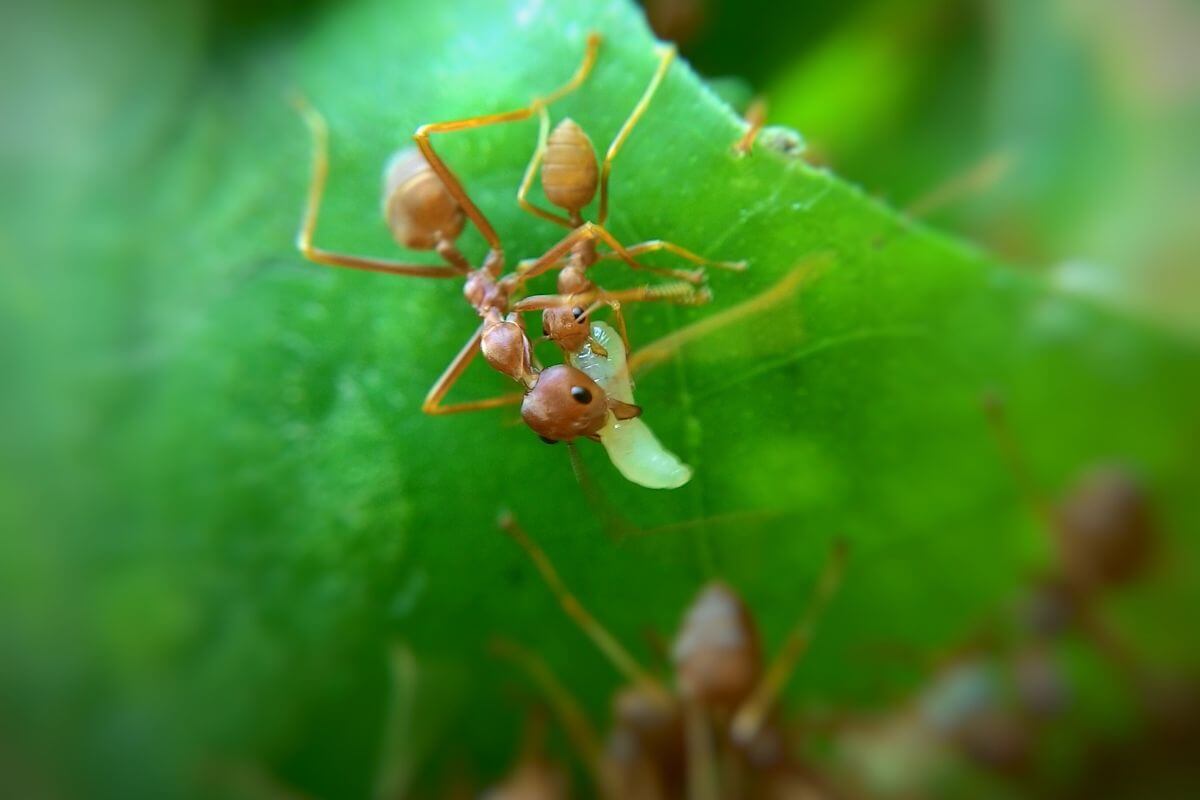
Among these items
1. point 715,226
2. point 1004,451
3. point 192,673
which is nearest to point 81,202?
point 192,673

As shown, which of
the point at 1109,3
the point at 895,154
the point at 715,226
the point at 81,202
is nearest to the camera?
the point at 715,226

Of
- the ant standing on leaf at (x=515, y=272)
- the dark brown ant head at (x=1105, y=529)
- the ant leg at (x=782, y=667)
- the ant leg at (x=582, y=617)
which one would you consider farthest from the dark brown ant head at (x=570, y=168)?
the dark brown ant head at (x=1105, y=529)

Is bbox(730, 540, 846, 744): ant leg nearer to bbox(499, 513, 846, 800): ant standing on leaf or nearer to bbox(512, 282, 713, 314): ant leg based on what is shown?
bbox(499, 513, 846, 800): ant standing on leaf

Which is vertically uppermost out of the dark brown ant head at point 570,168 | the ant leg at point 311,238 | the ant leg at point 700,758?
the dark brown ant head at point 570,168

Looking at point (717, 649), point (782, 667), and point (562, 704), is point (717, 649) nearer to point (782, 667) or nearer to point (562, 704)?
point (782, 667)

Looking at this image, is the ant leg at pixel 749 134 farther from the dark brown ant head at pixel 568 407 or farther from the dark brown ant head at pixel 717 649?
the dark brown ant head at pixel 717 649

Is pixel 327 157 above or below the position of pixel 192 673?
above

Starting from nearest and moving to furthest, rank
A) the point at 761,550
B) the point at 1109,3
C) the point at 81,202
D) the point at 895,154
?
the point at 761,550 → the point at 1109,3 → the point at 895,154 → the point at 81,202

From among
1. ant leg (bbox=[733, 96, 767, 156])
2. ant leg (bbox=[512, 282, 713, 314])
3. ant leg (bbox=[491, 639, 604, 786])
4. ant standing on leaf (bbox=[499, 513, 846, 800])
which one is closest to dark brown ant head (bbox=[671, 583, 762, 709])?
ant standing on leaf (bbox=[499, 513, 846, 800])

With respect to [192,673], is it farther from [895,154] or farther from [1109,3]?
[1109,3]
